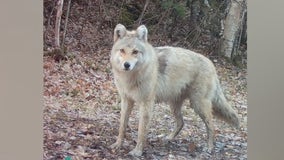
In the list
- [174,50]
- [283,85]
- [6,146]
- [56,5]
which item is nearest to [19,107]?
[6,146]

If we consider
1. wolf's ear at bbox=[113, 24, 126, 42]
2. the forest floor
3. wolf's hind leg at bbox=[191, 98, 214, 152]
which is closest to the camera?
the forest floor

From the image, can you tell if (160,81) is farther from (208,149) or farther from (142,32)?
(208,149)

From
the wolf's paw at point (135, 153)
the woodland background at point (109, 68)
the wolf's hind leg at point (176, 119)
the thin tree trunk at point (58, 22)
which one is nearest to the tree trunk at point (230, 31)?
the woodland background at point (109, 68)

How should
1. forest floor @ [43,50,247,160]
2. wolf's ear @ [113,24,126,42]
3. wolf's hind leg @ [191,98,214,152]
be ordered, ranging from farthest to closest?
wolf's hind leg @ [191,98,214,152] → wolf's ear @ [113,24,126,42] → forest floor @ [43,50,247,160]

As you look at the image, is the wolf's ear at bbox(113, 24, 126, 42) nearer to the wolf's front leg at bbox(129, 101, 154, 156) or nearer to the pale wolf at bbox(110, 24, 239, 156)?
the pale wolf at bbox(110, 24, 239, 156)

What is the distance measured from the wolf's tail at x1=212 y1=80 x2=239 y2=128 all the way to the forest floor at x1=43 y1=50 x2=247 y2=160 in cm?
3

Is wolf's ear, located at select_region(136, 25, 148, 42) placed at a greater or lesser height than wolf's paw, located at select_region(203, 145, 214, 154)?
greater

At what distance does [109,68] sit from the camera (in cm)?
245

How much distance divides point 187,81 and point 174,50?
19 centimetres

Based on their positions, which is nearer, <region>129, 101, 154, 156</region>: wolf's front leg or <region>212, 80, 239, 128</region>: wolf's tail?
<region>129, 101, 154, 156</region>: wolf's front leg

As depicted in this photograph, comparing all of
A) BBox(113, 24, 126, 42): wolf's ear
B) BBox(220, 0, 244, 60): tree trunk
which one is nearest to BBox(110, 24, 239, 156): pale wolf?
BBox(113, 24, 126, 42): wolf's ear

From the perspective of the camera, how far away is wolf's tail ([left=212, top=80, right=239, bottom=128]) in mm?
2617

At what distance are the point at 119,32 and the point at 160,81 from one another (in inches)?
13.7

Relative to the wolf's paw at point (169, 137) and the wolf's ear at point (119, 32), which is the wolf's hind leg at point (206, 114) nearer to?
the wolf's paw at point (169, 137)
